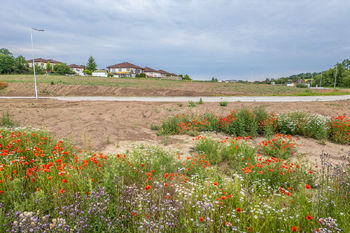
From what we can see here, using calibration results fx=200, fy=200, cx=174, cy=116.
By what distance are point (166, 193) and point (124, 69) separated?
99013 mm

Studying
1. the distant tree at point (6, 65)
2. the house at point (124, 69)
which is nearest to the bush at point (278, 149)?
the distant tree at point (6, 65)

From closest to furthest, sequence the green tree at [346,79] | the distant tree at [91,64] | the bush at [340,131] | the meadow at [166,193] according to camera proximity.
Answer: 1. the meadow at [166,193]
2. the bush at [340,131]
3. the green tree at [346,79]
4. the distant tree at [91,64]

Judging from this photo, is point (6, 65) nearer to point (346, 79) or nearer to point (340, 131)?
point (340, 131)

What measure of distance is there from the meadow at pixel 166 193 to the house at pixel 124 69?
94.0 m

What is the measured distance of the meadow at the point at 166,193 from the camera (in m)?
2.35

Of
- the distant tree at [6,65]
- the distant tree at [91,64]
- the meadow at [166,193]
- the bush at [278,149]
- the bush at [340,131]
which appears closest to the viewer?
the meadow at [166,193]

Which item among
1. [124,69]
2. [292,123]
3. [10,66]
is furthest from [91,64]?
[292,123]

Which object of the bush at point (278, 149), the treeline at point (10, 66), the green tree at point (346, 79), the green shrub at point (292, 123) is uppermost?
the treeline at point (10, 66)

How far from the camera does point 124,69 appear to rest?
3789 inches

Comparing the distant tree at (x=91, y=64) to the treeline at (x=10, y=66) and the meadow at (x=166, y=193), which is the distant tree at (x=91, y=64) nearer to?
the treeline at (x=10, y=66)

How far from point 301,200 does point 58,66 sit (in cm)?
9096

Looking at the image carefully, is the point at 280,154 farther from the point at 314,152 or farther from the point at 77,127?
the point at 77,127

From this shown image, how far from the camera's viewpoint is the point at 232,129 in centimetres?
816

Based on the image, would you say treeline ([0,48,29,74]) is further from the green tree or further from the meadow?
the green tree
